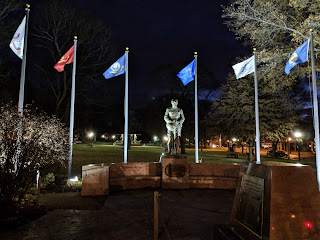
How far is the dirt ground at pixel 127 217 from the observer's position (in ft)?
16.7

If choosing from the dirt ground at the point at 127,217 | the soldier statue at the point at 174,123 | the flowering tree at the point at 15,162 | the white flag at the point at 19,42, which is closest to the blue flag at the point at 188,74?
the soldier statue at the point at 174,123

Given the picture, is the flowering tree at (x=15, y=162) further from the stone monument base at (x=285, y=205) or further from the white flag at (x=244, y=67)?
the white flag at (x=244, y=67)

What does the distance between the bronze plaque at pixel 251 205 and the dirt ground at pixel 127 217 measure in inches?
53.8

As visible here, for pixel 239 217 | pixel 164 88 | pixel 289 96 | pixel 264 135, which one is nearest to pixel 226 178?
pixel 239 217

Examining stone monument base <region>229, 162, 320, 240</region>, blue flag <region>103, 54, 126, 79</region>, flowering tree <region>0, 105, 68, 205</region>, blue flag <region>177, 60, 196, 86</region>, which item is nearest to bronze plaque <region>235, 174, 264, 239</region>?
stone monument base <region>229, 162, 320, 240</region>

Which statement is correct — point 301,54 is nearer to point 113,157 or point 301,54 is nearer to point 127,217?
point 127,217

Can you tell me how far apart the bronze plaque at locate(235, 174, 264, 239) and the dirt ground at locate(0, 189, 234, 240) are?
1368 mm

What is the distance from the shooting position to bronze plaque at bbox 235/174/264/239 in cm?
356

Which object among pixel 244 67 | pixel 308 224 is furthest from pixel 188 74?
pixel 308 224

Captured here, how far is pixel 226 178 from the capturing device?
1019 centimetres

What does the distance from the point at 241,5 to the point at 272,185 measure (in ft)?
48.3

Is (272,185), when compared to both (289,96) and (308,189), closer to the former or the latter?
(308,189)

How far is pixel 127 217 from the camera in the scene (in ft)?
20.5

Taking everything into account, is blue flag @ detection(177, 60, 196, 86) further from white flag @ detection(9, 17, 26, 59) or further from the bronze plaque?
the bronze plaque
